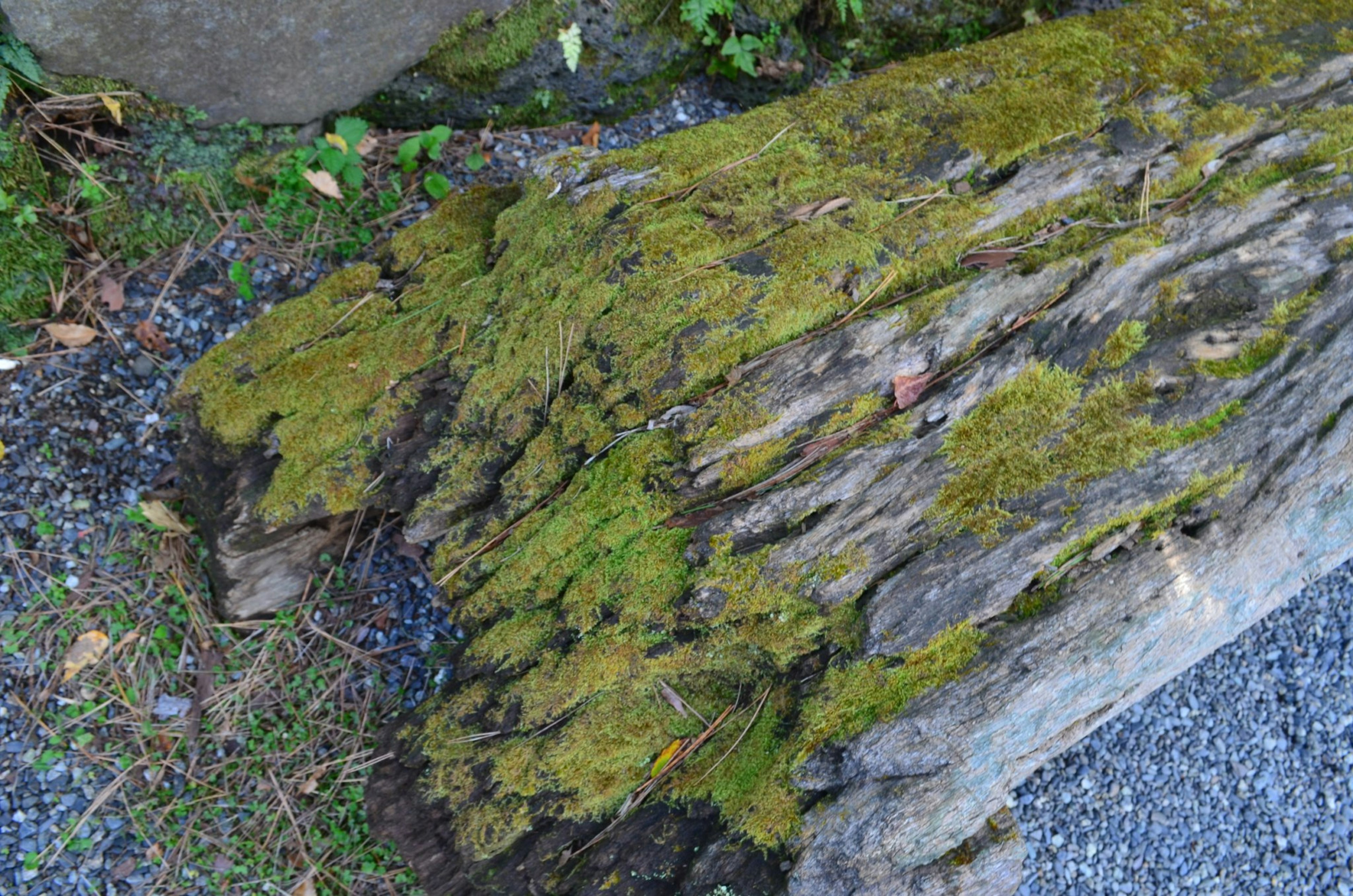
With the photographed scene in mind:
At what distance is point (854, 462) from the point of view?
3135mm

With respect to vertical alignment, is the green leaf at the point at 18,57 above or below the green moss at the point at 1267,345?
above

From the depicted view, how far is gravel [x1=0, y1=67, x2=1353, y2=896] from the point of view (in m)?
3.80

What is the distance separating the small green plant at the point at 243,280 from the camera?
4285mm

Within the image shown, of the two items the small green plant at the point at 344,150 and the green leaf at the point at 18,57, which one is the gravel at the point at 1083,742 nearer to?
the small green plant at the point at 344,150

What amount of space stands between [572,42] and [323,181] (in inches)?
62.2

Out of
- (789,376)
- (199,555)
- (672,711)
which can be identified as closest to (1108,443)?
(789,376)

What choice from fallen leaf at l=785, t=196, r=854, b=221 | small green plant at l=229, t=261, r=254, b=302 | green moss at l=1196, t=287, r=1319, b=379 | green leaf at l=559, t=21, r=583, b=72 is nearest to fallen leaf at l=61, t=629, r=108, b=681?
small green plant at l=229, t=261, r=254, b=302

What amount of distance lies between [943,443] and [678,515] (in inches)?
41.8

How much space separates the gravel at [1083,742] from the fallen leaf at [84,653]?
18 centimetres

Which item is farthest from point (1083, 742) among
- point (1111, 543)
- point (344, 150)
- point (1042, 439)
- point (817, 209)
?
point (344, 150)

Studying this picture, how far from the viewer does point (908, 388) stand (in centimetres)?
324

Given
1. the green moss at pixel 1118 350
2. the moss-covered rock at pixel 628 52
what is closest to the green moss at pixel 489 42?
the moss-covered rock at pixel 628 52

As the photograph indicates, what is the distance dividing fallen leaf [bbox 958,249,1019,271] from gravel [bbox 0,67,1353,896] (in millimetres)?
2397

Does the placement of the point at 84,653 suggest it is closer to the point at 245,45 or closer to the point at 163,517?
the point at 163,517
